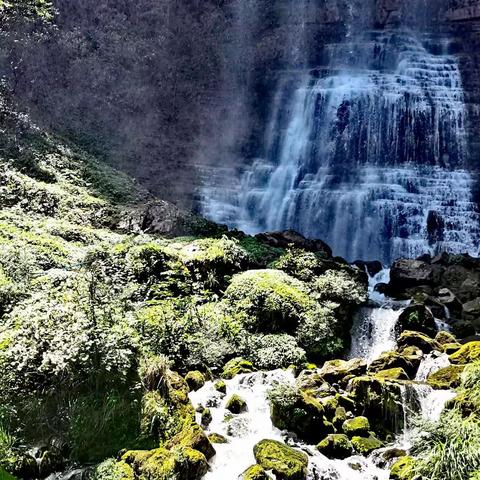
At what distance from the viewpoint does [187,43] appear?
3344 cm

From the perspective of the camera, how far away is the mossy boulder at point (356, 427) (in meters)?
9.27

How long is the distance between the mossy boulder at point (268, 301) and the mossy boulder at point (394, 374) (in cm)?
289

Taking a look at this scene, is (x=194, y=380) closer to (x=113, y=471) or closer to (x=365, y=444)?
(x=113, y=471)

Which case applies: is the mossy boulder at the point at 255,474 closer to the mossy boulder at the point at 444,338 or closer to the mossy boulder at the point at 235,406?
the mossy boulder at the point at 235,406

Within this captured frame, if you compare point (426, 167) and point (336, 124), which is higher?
point (336, 124)

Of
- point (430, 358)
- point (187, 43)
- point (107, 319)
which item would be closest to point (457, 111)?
point (187, 43)

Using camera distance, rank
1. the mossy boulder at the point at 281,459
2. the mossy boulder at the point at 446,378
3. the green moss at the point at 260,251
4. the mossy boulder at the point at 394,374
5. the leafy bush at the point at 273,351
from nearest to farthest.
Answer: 1. the mossy boulder at the point at 281,459
2. the mossy boulder at the point at 446,378
3. the mossy boulder at the point at 394,374
4. the leafy bush at the point at 273,351
5. the green moss at the point at 260,251

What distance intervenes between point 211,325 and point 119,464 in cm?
502

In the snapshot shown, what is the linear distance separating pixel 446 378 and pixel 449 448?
3.48 meters

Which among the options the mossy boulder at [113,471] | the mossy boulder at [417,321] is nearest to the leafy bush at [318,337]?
the mossy boulder at [417,321]

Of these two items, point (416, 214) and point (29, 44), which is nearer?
point (416, 214)

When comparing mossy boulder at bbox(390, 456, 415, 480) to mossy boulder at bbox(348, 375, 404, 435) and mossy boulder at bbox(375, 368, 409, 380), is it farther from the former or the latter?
mossy boulder at bbox(375, 368, 409, 380)

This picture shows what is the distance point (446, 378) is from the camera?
10438 mm

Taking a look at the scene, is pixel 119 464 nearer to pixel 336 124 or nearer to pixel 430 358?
pixel 430 358
